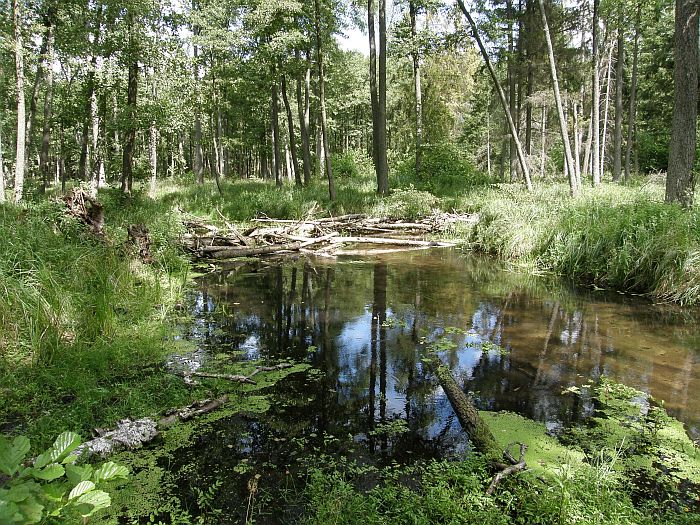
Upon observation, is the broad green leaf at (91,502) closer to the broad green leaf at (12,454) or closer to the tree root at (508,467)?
the broad green leaf at (12,454)

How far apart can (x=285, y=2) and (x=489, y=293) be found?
44.7 ft

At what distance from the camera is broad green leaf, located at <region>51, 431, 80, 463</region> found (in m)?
1.39

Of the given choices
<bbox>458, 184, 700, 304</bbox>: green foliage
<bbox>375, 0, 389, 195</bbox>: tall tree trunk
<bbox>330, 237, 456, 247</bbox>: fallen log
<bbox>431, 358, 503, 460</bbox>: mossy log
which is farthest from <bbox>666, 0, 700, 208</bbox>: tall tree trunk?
<bbox>375, 0, 389, 195</bbox>: tall tree trunk

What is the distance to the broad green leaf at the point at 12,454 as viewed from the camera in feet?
4.33

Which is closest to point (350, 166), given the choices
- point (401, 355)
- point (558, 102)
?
point (558, 102)

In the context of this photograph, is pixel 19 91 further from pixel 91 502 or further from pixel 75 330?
pixel 91 502

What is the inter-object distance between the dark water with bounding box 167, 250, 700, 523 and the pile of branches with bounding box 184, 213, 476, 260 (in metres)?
2.38

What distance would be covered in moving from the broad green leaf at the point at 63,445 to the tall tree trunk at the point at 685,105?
11.2 meters

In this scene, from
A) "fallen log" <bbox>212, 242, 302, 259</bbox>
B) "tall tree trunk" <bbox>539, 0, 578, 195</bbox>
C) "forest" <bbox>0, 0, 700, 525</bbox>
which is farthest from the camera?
"tall tree trunk" <bbox>539, 0, 578, 195</bbox>

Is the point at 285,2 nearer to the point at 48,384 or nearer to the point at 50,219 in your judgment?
the point at 50,219

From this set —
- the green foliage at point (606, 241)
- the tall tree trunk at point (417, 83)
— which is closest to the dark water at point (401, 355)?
the green foliage at point (606, 241)

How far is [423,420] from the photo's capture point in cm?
404

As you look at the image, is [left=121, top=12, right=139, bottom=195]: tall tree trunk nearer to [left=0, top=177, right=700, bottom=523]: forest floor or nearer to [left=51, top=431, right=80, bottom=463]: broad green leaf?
[left=0, top=177, right=700, bottom=523]: forest floor

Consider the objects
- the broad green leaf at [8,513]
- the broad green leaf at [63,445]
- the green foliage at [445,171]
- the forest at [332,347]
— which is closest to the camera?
the broad green leaf at [8,513]
